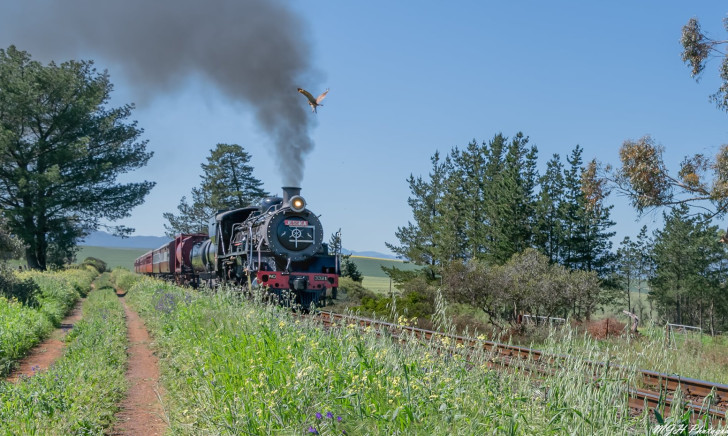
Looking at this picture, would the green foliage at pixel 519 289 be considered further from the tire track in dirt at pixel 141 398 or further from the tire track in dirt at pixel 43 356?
the tire track in dirt at pixel 43 356

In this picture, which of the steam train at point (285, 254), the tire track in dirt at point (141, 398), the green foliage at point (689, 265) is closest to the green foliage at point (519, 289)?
the steam train at point (285, 254)

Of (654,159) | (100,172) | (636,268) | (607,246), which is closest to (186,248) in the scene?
(100,172)

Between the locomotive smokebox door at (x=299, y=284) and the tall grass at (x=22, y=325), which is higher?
the locomotive smokebox door at (x=299, y=284)

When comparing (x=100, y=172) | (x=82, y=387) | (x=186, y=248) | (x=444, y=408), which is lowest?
(x=82, y=387)

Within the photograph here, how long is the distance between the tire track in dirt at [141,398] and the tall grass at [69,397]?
0.60ft

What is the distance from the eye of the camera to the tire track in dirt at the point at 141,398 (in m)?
8.39

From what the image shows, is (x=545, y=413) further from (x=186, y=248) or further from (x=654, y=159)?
(x=186, y=248)

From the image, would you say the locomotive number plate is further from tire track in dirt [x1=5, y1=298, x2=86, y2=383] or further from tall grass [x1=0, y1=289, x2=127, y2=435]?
tall grass [x1=0, y1=289, x2=127, y2=435]

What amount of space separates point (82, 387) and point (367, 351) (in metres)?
4.57

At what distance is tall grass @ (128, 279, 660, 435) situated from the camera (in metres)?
4.95

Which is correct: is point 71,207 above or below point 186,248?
above

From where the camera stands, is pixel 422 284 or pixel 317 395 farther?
pixel 422 284

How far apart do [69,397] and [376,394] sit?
4.92m

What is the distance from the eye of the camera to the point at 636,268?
70.6 metres
